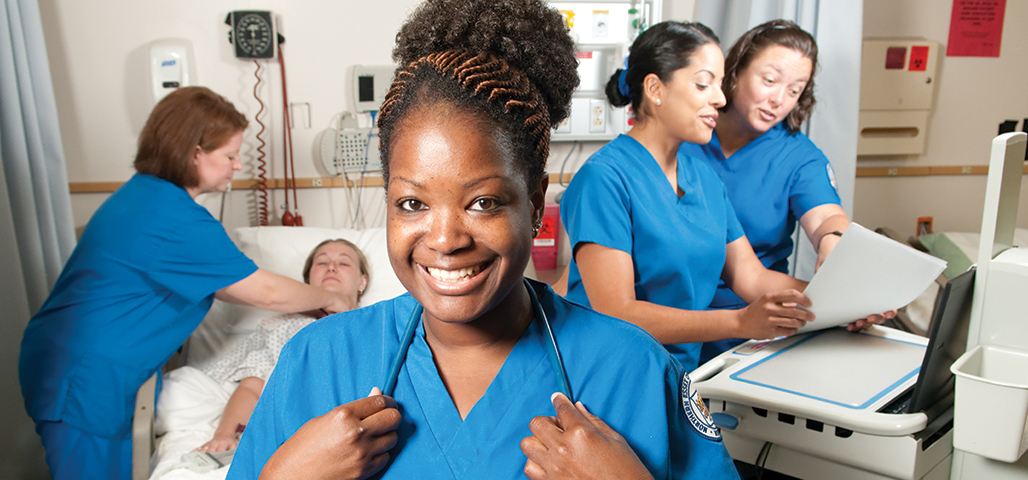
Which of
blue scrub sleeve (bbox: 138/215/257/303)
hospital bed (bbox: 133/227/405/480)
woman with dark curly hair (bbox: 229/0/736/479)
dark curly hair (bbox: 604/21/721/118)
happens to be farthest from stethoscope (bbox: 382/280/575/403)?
blue scrub sleeve (bbox: 138/215/257/303)

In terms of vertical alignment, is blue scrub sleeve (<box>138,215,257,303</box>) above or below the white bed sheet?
above

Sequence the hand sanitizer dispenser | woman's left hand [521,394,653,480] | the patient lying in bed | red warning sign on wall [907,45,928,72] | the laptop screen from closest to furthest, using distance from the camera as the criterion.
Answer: woman's left hand [521,394,653,480] → the laptop screen → the patient lying in bed → the hand sanitizer dispenser → red warning sign on wall [907,45,928,72]

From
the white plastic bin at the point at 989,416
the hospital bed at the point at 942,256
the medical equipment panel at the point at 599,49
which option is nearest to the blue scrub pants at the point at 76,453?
the medical equipment panel at the point at 599,49

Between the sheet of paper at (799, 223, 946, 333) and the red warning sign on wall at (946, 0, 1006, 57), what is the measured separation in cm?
208

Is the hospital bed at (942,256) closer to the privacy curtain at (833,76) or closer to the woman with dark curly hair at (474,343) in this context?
the privacy curtain at (833,76)

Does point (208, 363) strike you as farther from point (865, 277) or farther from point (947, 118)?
point (947, 118)

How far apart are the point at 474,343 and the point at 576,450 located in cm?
20

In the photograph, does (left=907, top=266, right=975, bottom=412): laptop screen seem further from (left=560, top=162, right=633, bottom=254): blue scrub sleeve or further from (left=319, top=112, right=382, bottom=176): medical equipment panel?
(left=319, top=112, right=382, bottom=176): medical equipment panel

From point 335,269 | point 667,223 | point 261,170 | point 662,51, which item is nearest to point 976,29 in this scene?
point 662,51

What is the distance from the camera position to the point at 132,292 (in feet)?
5.73

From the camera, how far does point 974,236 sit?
2621 mm

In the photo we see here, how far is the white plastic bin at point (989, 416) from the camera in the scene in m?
0.85

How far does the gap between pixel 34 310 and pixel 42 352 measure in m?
0.43

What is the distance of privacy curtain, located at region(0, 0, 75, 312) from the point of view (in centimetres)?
185
